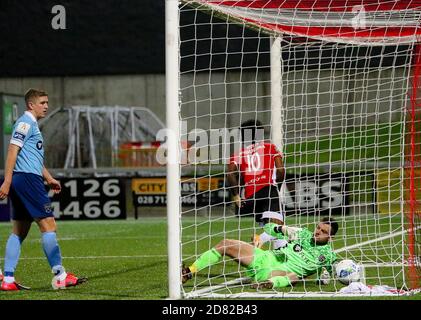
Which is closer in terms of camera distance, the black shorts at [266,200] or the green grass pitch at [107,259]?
the green grass pitch at [107,259]

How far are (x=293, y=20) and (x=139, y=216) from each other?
29.9ft

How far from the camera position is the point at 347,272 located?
27.0 feet

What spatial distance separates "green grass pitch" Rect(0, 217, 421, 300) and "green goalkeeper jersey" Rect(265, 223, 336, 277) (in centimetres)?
106

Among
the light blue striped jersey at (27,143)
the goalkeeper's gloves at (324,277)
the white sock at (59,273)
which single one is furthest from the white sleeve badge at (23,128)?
the goalkeeper's gloves at (324,277)

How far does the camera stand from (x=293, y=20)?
9.31 meters

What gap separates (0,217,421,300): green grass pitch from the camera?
320 inches

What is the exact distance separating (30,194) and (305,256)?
8.15 ft

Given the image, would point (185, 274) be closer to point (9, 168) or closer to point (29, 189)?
point (29, 189)

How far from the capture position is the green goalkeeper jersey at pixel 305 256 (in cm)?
840

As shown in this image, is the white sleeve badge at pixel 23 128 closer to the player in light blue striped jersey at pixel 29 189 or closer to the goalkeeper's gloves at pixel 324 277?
the player in light blue striped jersey at pixel 29 189

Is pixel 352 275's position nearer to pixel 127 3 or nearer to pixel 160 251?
pixel 160 251

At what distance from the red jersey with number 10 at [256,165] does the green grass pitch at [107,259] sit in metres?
0.79
